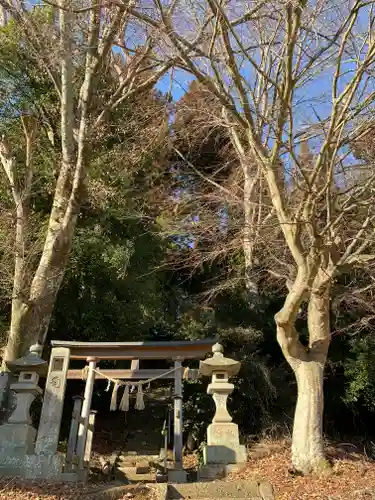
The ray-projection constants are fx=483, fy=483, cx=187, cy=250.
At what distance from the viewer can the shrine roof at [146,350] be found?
25.7ft

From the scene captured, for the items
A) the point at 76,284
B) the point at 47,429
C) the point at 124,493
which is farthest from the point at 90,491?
the point at 76,284

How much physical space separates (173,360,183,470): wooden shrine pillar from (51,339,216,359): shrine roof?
22cm

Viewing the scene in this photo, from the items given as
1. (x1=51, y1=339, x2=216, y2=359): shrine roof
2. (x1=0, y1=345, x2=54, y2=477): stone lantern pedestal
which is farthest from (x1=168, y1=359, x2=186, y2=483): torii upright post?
(x1=0, y1=345, x2=54, y2=477): stone lantern pedestal

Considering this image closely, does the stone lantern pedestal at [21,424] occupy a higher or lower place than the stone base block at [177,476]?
higher

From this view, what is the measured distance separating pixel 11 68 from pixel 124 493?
8515 millimetres

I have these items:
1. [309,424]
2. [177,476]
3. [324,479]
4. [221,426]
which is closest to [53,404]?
[177,476]

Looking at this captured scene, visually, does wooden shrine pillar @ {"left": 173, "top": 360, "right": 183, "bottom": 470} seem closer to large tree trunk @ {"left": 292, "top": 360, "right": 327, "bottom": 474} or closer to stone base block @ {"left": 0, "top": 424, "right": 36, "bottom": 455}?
large tree trunk @ {"left": 292, "top": 360, "right": 327, "bottom": 474}

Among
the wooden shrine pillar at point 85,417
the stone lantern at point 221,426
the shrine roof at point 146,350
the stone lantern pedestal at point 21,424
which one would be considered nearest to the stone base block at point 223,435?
the stone lantern at point 221,426

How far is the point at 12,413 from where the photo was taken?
7148 mm

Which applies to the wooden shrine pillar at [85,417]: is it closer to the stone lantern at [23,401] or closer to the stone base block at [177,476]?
the stone lantern at [23,401]

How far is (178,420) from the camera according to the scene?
7.70 meters

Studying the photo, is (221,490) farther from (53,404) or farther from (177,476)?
(53,404)

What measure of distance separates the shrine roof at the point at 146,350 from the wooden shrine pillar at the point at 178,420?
0.73ft

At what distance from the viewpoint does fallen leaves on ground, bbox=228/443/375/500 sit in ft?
17.6
